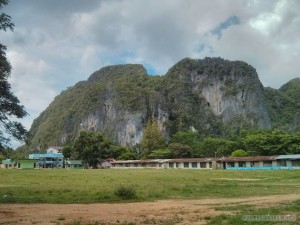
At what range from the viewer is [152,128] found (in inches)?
5295

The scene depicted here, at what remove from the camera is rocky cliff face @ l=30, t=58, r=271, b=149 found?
17662 centimetres

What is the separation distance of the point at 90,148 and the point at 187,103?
322 feet

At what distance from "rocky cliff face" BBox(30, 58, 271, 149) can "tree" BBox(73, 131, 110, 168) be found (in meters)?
67.7

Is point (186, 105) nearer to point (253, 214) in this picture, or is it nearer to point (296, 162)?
point (296, 162)

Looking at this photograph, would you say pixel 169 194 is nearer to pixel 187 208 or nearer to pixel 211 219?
pixel 187 208

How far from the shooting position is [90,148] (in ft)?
324

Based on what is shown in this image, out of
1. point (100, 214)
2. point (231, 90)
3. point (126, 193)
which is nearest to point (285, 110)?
point (231, 90)

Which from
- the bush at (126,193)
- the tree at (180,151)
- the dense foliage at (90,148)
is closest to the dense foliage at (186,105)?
the tree at (180,151)

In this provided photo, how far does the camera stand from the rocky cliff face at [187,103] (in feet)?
579

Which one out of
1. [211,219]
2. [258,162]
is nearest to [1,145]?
[211,219]

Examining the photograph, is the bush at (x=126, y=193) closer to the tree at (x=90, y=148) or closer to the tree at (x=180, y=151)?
the tree at (x=90, y=148)

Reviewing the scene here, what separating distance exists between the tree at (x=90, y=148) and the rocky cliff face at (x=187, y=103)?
67703mm

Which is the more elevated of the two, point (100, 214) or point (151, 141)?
point (151, 141)

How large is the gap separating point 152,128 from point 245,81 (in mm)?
70829
